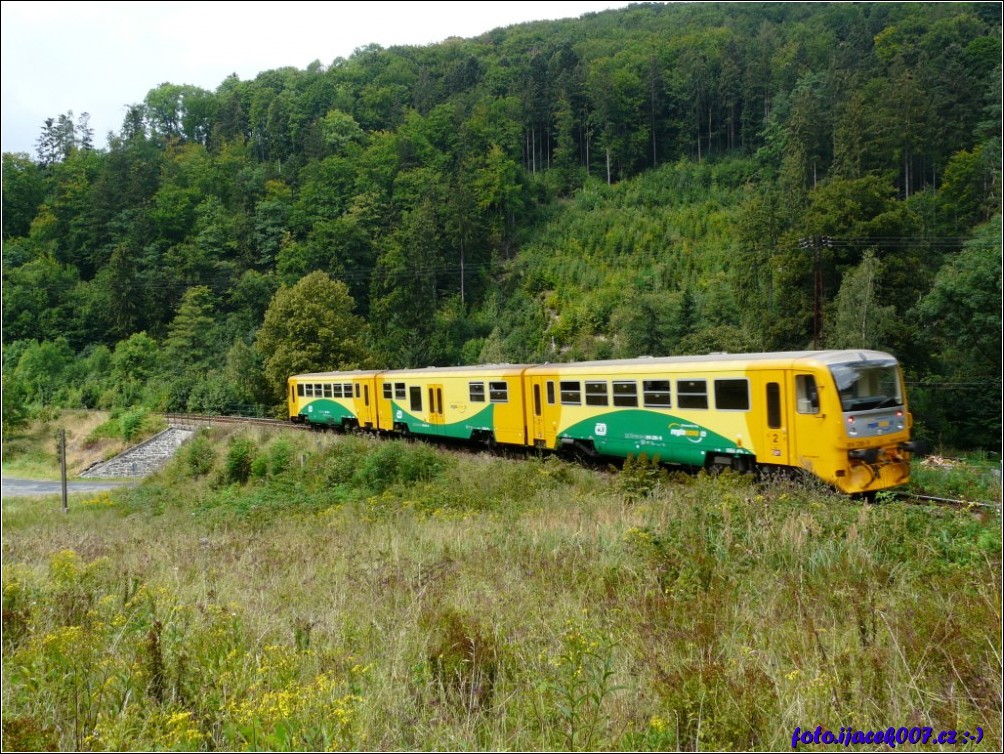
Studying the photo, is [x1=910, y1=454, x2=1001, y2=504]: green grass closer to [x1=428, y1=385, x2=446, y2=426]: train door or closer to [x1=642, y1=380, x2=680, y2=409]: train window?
[x1=642, y1=380, x2=680, y2=409]: train window

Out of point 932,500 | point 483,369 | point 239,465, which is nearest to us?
point 932,500

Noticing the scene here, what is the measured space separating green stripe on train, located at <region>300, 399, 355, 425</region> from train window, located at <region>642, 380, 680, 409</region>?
16.7m

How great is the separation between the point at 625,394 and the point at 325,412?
64.4ft

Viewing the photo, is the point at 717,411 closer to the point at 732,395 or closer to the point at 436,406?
the point at 732,395

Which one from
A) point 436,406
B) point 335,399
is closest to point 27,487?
point 436,406

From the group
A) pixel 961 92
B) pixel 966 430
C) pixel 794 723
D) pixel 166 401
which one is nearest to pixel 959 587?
pixel 794 723

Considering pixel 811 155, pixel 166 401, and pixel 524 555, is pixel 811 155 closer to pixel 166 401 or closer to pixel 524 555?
pixel 166 401

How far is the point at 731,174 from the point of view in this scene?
62.2m

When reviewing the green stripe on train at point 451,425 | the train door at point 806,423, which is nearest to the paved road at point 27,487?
the green stripe on train at point 451,425

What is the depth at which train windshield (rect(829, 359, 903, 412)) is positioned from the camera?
36.9 ft

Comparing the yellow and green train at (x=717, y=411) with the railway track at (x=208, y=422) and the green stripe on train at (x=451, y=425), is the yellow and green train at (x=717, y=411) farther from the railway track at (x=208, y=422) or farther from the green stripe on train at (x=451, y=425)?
the railway track at (x=208, y=422)

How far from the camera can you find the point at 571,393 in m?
17.0

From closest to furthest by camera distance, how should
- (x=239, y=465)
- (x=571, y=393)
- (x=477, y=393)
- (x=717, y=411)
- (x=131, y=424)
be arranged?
(x=717, y=411)
(x=571, y=393)
(x=477, y=393)
(x=239, y=465)
(x=131, y=424)

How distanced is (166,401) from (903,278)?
36466 millimetres
